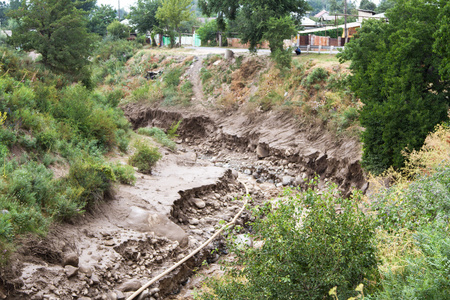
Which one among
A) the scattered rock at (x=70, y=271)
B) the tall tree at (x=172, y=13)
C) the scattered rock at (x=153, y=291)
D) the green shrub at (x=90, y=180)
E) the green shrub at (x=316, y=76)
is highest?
the tall tree at (x=172, y=13)

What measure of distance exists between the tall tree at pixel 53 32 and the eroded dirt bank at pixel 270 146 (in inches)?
331

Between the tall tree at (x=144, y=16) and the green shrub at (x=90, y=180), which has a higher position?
the tall tree at (x=144, y=16)

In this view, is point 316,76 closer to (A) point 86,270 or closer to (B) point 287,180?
(B) point 287,180

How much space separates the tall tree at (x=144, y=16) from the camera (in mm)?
45938

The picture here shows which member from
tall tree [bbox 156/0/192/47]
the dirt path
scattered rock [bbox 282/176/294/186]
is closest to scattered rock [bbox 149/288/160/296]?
scattered rock [bbox 282/176/294/186]

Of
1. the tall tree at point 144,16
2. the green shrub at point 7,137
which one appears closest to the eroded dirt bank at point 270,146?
the green shrub at point 7,137

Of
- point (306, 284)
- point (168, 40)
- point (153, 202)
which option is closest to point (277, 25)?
point (153, 202)

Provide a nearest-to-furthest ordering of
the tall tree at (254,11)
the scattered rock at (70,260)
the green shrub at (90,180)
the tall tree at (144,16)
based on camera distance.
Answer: the scattered rock at (70,260) → the green shrub at (90,180) → the tall tree at (254,11) → the tall tree at (144,16)

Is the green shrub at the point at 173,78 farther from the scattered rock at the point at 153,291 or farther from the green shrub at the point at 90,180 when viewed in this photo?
the scattered rock at the point at 153,291

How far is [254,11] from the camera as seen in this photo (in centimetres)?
2352

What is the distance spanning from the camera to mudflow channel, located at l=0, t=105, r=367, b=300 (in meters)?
7.30

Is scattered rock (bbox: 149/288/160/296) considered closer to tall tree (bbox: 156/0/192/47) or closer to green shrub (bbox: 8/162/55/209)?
green shrub (bbox: 8/162/55/209)

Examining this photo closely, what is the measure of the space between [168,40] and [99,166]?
36172 millimetres

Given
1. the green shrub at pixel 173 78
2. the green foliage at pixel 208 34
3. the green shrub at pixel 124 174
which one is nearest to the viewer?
the green shrub at pixel 124 174
